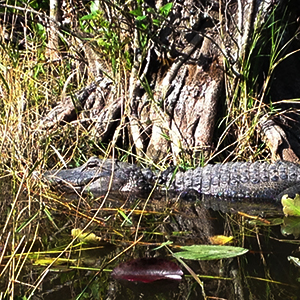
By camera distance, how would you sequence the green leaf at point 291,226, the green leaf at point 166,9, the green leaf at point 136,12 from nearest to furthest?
the green leaf at point 291,226 < the green leaf at point 136,12 < the green leaf at point 166,9

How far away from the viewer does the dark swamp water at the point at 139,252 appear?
1853 millimetres

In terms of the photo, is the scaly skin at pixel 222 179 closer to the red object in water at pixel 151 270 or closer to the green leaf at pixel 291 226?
the green leaf at pixel 291 226

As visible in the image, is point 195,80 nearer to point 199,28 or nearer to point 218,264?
point 199,28

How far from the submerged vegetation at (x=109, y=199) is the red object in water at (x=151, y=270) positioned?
6 cm

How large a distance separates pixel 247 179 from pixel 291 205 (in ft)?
4.45

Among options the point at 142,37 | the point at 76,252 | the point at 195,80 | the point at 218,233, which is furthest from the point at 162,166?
the point at 76,252

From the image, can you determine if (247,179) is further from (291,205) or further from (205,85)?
(291,205)

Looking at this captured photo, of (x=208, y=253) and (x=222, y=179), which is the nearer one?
(x=208, y=253)

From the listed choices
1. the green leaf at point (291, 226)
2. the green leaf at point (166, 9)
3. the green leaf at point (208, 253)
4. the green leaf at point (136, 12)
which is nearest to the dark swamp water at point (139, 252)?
the green leaf at point (291, 226)

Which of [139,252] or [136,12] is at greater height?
[136,12]

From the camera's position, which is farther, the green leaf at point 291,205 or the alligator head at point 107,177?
the alligator head at point 107,177

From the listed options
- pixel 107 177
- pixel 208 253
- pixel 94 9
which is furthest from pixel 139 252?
pixel 94 9

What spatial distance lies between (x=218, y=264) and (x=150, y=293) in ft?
1.47

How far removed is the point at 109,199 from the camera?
3.96 metres
